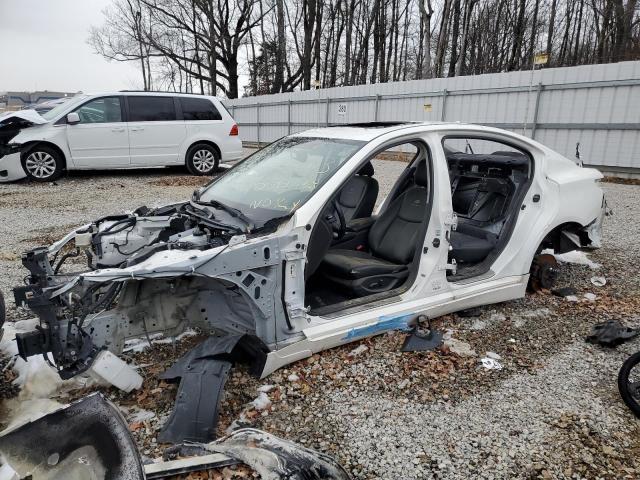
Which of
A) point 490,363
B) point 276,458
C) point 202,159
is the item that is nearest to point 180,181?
point 202,159

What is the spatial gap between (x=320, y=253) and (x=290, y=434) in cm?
127

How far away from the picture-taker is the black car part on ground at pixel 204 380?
8.00 ft

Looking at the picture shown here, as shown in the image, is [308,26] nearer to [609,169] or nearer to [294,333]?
[609,169]

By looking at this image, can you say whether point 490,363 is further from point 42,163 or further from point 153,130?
point 42,163

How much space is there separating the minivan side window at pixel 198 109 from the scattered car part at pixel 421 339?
29.7ft

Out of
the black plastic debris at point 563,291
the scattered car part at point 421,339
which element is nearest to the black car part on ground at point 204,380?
the scattered car part at point 421,339

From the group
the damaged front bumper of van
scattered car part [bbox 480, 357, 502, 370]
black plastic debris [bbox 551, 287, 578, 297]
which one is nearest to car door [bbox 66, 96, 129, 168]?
the damaged front bumper of van

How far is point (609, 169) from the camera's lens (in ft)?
38.2

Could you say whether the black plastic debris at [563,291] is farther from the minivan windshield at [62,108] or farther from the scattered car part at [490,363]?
the minivan windshield at [62,108]

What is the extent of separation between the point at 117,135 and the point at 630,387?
33.7 ft

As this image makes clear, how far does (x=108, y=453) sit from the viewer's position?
5.92ft

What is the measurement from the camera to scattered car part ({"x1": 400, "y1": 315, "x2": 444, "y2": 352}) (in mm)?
3375

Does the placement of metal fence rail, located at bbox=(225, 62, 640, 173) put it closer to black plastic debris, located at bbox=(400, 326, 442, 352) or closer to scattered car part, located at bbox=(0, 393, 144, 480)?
black plastic debris, located at bbox=(400, 326, 442, 352)

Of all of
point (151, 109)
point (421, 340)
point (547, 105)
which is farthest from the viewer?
point (547, 105)
